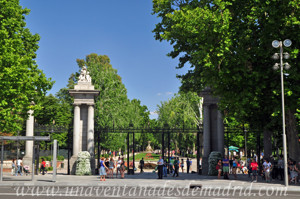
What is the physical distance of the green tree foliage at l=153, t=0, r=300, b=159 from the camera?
19.5m

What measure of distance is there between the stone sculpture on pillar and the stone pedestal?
9.09 meters

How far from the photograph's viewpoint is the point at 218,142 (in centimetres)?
2731

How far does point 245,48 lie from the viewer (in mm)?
20859

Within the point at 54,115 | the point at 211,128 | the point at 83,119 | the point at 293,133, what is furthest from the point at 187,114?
the point at 293,133

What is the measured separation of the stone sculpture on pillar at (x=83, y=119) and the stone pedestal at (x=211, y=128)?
9.09m

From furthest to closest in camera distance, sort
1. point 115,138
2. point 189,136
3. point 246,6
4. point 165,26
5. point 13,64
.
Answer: point 189,136 → point 115,138 → point 165,26 → point 13,64 → point 246,6

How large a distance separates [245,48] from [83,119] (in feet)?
48.3

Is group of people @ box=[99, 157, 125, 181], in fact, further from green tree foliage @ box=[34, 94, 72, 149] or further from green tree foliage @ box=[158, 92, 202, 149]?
green tree foliage @ box=[34, 94, 72, 149]

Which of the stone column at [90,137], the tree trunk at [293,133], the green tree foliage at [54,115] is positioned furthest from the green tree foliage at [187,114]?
the tree trunk at [293,133]

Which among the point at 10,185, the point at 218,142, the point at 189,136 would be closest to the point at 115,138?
the point at 189,136

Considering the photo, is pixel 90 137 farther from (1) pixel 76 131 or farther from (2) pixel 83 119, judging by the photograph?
(2) pixel 83 119

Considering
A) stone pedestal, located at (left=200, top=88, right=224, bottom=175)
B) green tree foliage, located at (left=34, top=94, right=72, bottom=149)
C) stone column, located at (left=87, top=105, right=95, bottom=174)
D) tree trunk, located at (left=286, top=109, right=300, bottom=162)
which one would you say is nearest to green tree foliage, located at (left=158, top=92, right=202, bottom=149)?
green tree foliage, located at (left=34, top=94, right=72, bottom=149)

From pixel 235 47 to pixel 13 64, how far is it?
592 inches

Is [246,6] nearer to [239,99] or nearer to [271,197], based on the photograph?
[239,99]
